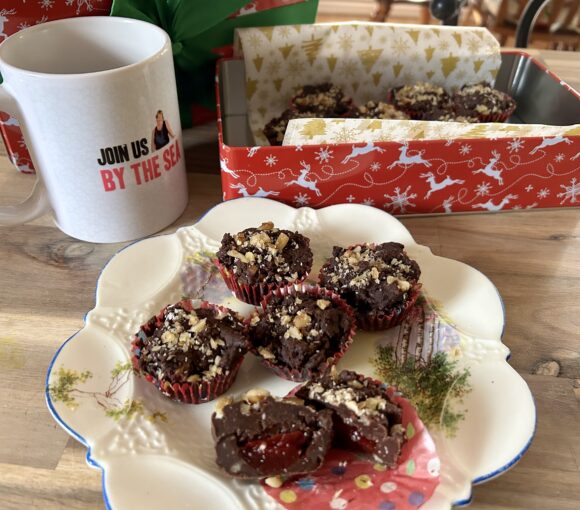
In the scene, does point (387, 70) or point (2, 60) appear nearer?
point (2, 60)

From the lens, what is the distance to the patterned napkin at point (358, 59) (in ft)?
4.01

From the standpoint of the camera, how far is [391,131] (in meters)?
0.92

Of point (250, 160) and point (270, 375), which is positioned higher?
point (250, 160)

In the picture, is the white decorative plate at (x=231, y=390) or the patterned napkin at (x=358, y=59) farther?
the patterned napkin at (x=358, y=59)

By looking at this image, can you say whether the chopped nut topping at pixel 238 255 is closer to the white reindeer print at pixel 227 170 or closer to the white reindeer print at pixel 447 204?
the white reindeer print at pixel 227 170

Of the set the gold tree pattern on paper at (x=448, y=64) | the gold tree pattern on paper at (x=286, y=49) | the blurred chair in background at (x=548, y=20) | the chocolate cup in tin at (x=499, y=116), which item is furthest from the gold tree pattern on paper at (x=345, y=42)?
the blurred chair in background at (x=548, y=20)

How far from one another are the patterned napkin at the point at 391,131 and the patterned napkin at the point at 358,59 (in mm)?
302

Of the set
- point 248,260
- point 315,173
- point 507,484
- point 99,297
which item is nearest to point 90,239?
point 99,297

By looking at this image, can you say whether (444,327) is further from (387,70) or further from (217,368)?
(387,70)

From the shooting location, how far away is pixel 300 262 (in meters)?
0.84

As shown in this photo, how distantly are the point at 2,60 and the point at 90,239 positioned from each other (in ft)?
0.99

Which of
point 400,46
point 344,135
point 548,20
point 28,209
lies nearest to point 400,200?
point 344,135

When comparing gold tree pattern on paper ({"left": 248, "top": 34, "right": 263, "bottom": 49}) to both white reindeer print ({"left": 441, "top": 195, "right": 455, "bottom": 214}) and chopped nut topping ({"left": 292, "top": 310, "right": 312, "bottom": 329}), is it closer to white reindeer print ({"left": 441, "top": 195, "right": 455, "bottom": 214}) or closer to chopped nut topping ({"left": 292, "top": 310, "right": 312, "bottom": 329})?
white reindeer print ({"left": 441, "top": 195, "right": 455, "bottom": 214})

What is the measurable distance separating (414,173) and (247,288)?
36cm
